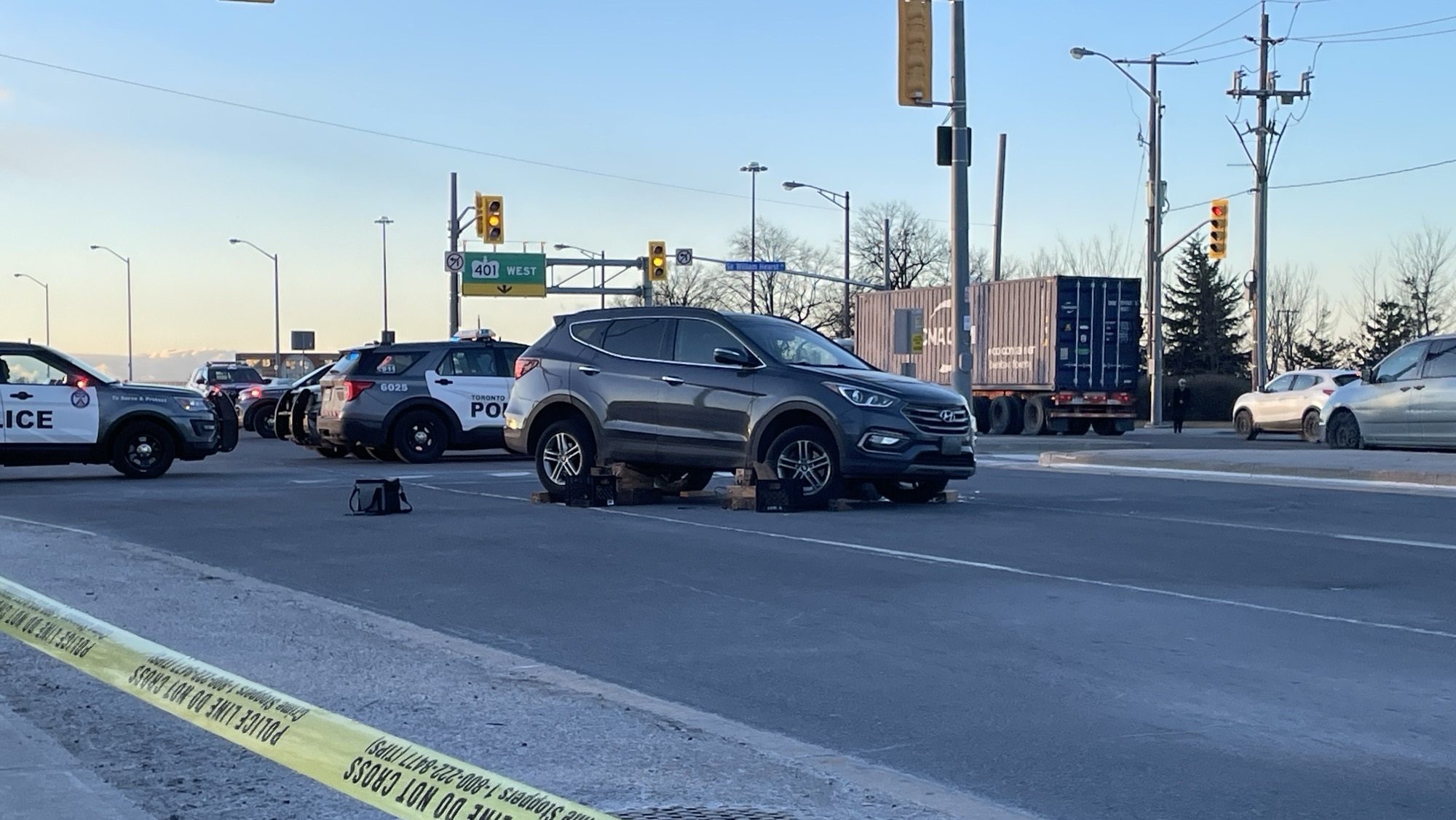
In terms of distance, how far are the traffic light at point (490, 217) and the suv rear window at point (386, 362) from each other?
61.5ft

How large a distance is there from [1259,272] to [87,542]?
36379 millimetres

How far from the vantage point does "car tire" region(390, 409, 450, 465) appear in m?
23.1

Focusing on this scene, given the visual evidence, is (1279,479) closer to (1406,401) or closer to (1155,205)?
(1406,401)

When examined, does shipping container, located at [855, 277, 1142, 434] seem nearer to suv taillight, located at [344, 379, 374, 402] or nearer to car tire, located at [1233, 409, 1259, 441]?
car tire, located at [1233, 409, 1259, 441]

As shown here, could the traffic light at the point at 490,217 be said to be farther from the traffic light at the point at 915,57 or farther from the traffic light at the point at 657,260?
the traffic light at the point at 915,57

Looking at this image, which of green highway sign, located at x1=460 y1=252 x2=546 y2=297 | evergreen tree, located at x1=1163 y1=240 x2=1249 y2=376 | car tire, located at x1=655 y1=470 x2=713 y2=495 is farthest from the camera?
evergreen tree, located at x1=1163 y1=240 x2=1249 y2=376

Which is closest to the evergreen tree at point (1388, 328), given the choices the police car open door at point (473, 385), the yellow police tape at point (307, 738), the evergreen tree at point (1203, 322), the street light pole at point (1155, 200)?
the evergreen tree at point (1203, 322)

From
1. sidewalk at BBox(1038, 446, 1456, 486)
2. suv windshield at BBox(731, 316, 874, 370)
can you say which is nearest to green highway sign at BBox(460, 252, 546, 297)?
sidewalk at BBox(1038, 446, 1456, 486)

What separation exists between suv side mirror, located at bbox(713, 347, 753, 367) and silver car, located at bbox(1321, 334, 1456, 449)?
12.7 meters

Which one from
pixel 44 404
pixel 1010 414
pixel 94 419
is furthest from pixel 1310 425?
pixel 44 404

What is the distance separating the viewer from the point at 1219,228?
4006cm

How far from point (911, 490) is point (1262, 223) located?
30265mm

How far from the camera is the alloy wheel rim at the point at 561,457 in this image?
1521cm

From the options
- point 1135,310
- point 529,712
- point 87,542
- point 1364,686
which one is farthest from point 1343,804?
point 1135,310
